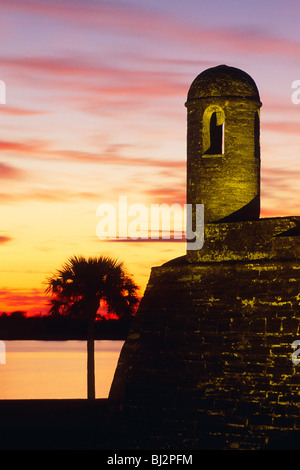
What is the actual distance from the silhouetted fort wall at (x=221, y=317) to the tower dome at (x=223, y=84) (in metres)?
0.02

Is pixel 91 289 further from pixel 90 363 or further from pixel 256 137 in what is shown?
pixel 256 137

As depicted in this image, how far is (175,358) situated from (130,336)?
126 cm

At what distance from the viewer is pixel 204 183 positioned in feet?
58.4

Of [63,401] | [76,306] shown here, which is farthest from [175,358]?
[76,306]

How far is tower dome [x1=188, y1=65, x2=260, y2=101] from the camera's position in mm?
17781

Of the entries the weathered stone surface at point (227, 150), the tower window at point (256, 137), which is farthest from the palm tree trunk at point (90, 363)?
the tower window at point (256, 137)

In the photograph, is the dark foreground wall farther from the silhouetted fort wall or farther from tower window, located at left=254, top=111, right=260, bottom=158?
tower window, located at left=254, top=111, right=260, bottom=158

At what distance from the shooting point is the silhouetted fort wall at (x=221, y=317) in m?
15.3

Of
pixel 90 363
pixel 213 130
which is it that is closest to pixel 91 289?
pixel 90 363

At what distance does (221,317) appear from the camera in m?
16.4

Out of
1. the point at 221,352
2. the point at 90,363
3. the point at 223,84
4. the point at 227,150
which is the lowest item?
the point at 90,363

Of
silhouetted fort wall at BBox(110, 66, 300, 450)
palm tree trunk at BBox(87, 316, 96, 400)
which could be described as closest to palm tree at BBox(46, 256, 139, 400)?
palm tree trunk at BBox(87, 316, 96, 400)

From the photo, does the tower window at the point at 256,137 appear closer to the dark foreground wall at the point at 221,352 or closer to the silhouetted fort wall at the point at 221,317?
the silhouetted fort wall at the point at 221,317

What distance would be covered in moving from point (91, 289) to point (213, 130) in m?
6.88
